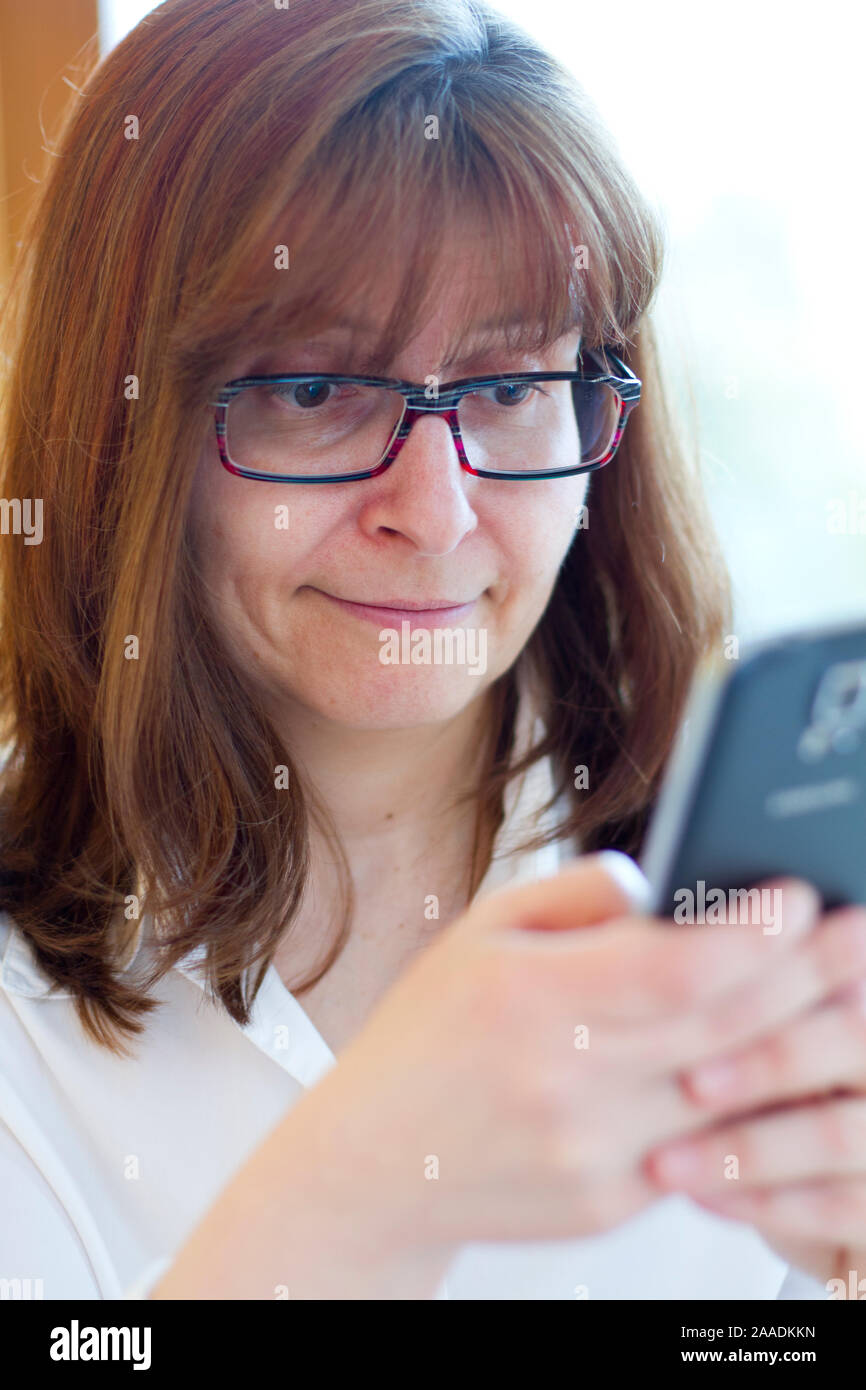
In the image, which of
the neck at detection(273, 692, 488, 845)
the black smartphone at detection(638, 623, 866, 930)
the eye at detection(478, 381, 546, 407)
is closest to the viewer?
the black smartphone at detection(638, 623, 866, 930)

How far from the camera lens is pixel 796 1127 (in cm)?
60

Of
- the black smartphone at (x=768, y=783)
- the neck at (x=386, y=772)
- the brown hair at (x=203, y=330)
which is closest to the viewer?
the black smartphone at (x=768, y=783)

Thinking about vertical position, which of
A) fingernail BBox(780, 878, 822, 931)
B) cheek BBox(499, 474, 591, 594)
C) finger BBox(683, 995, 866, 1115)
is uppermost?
cheek BBox(499, 474, 591, 594)

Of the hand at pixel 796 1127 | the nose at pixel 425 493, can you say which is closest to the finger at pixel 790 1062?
the hand at pixel 796 1127

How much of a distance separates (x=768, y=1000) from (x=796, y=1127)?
10cm

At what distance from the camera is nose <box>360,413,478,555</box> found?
94 cm

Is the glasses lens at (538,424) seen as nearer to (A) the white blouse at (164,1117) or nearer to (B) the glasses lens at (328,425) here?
(B) the glasses lens at (328,425)

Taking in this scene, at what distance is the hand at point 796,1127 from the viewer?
563 mm

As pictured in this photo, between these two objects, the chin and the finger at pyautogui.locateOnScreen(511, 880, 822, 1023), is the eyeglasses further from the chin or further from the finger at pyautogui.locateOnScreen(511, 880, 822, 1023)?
the finger at pyautogui.locateOnScreen(511, 880, 822, 1023)

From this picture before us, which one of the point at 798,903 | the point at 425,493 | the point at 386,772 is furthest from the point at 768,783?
the point at 386,772

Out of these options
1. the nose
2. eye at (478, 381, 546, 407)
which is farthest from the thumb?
eye at (478, 381, 546, 407)

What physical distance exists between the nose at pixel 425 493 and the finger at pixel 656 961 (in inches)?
18.1

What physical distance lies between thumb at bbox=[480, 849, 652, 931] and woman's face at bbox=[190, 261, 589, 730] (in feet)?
1.39

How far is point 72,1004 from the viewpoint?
1.10 meters
